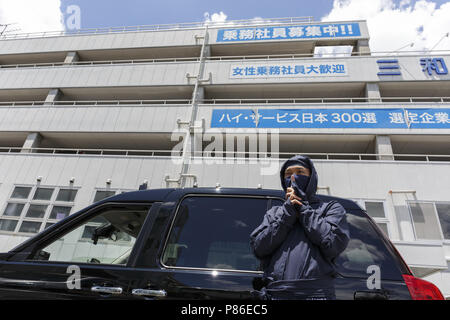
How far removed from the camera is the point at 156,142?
1371 centimetres

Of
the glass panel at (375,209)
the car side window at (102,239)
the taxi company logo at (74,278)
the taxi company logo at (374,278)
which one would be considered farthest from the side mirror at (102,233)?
the glass panel at (375,209)

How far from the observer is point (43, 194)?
1078 cm

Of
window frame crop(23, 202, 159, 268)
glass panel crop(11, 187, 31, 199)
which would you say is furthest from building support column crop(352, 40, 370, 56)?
glass panel crop(11, 187, 31, 199)

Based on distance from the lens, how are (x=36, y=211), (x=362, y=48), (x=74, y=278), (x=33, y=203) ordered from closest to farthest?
(x=74, y=278) → (x=36, y=211) → (x=33, y=203) → (x=362, y=48)

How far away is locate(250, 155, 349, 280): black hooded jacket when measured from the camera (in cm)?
134

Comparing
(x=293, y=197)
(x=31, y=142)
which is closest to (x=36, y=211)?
(x=31, y=142)

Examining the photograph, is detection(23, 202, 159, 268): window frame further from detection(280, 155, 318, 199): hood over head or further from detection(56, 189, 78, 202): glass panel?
detection(56, 189, 78, 202): glass panel

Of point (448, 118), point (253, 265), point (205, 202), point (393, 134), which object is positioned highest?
point (448, 118)

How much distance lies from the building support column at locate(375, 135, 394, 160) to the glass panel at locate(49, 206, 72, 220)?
14296mm

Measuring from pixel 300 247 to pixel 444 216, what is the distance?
35.7 feet

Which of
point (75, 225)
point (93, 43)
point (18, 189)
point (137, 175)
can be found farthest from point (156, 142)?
point (75, 225)

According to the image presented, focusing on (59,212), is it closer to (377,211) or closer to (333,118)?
(377,211)

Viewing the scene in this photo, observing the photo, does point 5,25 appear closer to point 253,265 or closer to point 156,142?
point 156,142
